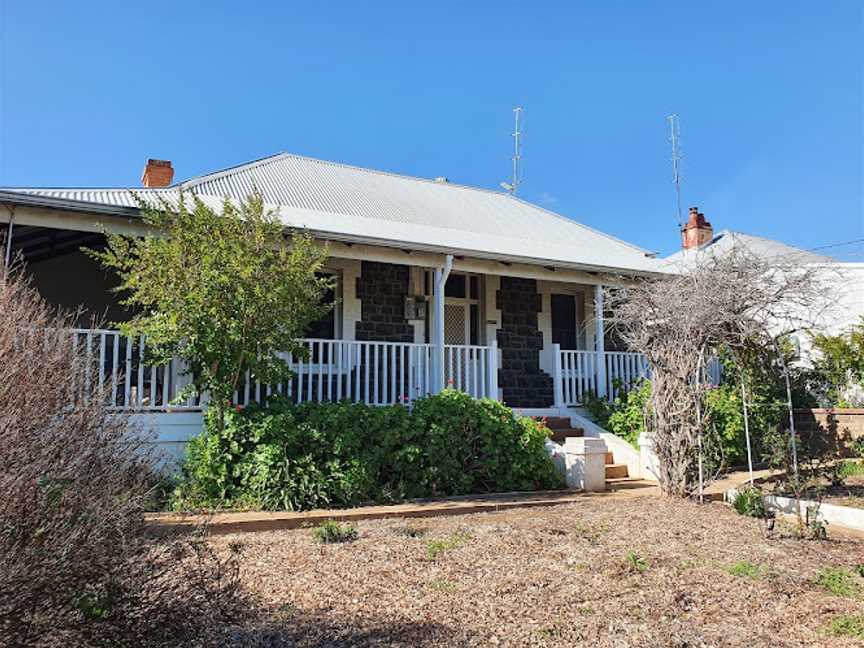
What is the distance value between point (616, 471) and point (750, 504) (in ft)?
9.29

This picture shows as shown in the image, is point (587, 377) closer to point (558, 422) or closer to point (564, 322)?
point (558, 422)

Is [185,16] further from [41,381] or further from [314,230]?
[41,381]

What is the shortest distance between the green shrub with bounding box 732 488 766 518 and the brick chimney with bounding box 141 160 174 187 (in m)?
11.7

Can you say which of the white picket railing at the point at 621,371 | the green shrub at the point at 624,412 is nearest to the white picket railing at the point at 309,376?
the green shrub at the point at 624,412

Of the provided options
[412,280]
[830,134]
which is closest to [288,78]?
[412,280]

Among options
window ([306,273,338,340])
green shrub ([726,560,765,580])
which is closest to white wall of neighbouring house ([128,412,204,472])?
Answer: window ([306,273,338,340])

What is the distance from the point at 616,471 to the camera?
9.15 meters

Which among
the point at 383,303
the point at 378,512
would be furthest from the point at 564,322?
the point at 378,512

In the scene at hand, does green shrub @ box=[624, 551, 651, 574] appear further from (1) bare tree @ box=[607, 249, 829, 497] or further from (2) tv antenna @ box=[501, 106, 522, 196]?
(2) tv antenna @ box=[501, 106, 522, 196]

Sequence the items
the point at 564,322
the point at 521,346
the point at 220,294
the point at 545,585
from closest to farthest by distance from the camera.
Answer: the point at 545,585
the point at 220,294
the point at 521,346
the point at 564,322

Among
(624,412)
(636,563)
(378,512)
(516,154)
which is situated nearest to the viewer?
(636,563)

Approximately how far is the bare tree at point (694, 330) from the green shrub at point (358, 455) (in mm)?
1674

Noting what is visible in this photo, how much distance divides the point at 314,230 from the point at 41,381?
616 cm

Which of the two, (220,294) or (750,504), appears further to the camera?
(220,294)
